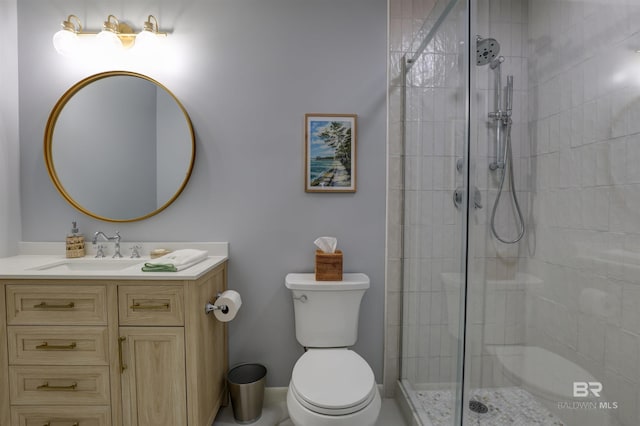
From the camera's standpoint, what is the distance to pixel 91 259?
5.62ft

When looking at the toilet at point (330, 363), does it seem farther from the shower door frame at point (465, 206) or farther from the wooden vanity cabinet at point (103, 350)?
the wooden vanity cabinet at point (103, 350)

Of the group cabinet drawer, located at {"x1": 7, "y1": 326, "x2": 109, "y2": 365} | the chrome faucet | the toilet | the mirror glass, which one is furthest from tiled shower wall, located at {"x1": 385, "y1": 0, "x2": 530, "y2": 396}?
the chrome faucet

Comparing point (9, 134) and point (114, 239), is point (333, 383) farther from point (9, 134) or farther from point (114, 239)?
point (9, 134)

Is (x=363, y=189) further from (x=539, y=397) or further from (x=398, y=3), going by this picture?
(x=539, y=397)

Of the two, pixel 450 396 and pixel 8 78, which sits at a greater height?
pixel 8 78

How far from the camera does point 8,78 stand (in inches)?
69.2

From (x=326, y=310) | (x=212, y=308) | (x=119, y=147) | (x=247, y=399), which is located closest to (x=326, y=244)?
(x=326, y=310)

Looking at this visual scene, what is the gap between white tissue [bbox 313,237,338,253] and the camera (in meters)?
1.69

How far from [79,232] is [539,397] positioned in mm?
2311

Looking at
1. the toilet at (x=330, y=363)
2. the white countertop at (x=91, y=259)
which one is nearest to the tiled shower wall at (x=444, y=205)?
the toilet at (x=330, y=363)

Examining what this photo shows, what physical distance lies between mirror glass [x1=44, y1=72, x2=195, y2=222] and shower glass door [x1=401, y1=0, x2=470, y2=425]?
50.3 inches

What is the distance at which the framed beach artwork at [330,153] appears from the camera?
5.94ft

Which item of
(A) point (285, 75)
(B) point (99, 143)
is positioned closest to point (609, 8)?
(A) point (285, 75)

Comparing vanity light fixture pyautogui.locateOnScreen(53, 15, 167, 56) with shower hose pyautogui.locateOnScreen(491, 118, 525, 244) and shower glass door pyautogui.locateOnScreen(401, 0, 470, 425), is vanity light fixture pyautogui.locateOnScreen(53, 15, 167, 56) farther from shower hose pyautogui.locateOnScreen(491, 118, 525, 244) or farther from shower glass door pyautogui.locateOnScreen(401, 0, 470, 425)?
shower hose pyautogui.locateOnScreen(491, 118, 525, 244)
